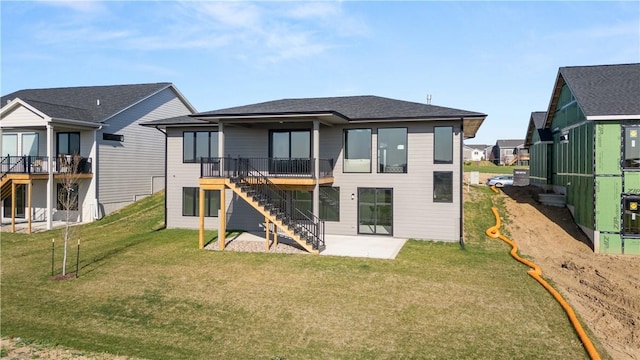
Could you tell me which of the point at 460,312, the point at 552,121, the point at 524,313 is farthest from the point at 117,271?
the point at 552,121

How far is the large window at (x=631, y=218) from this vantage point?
53.9ft

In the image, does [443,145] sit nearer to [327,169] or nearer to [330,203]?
[327,169]

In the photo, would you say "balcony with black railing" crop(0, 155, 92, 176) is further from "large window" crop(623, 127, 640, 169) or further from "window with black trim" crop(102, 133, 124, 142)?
"large window" crop(623, 127, 640, 169)

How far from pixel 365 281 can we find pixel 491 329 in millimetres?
4220

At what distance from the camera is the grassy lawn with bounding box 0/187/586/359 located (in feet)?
27.9

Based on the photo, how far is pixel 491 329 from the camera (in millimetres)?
9203

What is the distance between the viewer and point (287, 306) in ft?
35.2

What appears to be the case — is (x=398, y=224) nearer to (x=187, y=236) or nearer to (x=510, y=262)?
(x=510, y=262)

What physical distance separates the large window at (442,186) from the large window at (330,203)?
15.4 feet

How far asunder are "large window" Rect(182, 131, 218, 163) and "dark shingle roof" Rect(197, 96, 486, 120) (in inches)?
84.9

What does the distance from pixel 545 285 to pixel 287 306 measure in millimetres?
7668

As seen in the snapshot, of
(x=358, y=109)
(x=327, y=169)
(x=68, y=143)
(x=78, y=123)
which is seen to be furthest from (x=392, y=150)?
(x=68, y=143)

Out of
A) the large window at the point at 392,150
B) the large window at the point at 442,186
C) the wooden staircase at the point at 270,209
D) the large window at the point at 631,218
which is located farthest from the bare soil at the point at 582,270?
the wooden staircase at the point at 270,209

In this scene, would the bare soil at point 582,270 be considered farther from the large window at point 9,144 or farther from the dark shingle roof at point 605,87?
the large window at point 9,144
